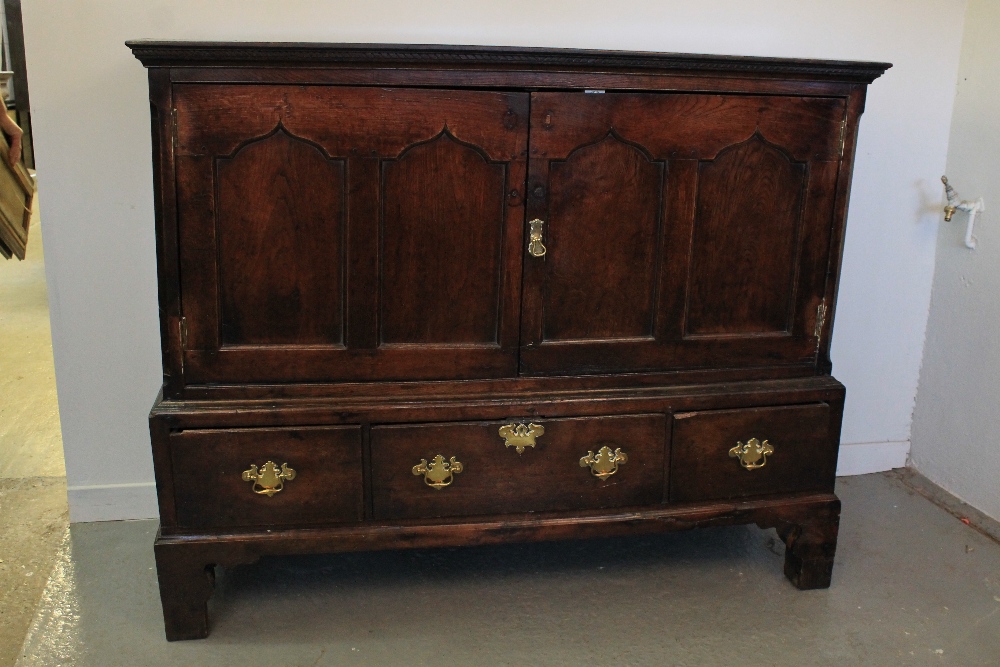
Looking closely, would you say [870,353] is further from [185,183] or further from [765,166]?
[185,183]

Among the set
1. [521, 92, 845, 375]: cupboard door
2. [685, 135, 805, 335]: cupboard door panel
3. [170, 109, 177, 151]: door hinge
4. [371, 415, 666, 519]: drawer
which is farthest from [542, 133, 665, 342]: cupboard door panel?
[170, 109, 177, 151]: door hinge

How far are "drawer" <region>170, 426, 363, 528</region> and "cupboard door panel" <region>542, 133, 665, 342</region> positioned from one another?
0.57 metres

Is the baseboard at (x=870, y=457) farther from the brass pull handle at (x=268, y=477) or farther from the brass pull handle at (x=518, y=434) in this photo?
the brass pull handle at (x=268, y=477)

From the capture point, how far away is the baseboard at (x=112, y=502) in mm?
2514

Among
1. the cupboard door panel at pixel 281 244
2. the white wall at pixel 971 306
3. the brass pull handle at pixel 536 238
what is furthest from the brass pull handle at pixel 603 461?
the white wall at pixel 971 306

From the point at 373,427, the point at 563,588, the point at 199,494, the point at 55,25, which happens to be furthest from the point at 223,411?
the point at 55,25

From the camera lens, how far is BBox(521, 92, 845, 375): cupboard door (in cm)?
193

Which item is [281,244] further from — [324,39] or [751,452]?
[751,452]

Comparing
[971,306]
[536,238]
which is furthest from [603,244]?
[971,306]

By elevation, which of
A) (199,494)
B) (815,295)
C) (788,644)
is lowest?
(788,644)

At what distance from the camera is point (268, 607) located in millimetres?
2145

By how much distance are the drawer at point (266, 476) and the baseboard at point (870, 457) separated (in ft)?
5.85

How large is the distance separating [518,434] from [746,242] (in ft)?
2.36

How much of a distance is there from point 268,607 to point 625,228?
129 cm
